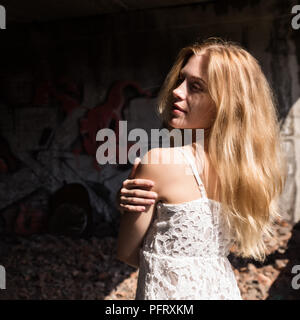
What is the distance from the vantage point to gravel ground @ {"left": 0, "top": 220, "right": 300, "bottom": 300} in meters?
5.23

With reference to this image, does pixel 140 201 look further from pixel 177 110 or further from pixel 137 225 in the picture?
pixel 177 110

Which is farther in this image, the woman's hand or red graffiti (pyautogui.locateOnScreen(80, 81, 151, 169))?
red graffiti (pyautogui.locateOnScreen(80, 81, 151, 169))

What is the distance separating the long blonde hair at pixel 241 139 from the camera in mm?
1321

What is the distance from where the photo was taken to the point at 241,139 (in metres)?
1.35

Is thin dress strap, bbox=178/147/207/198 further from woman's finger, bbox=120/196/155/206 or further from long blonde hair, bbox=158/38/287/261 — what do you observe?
woman's finger, bbox=120/196/155/206

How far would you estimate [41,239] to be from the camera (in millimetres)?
7145

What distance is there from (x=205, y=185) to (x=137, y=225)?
345 mm

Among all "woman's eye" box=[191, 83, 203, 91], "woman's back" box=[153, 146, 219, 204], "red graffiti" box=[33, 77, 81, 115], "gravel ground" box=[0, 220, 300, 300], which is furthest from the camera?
"red graffiti" box=[33, 77, 81, 115]

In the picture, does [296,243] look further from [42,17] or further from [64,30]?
[42,17]

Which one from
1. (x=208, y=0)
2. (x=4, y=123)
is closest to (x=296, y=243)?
(x=208, y=0)

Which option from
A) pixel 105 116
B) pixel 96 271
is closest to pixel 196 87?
pixel 96 271

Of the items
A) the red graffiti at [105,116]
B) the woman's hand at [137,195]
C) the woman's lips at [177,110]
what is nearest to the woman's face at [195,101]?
the woman's lips at [177,110]

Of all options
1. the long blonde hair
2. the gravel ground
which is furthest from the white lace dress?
the gravel ground

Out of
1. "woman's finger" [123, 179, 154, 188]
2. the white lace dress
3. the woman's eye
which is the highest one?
the woman's eye
